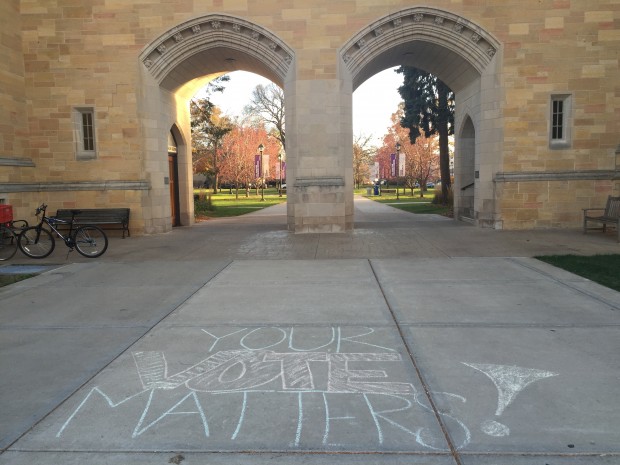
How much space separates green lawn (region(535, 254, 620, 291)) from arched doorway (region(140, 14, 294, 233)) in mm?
9108

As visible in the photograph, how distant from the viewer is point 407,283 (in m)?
7.80

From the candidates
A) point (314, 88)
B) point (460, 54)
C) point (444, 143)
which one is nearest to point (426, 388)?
point (314, 88)

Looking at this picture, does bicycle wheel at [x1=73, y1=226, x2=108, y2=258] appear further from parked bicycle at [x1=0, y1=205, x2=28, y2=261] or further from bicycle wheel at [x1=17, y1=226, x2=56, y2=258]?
parked bicycle at [x1=0, y1=205, x2=28, y2=261]

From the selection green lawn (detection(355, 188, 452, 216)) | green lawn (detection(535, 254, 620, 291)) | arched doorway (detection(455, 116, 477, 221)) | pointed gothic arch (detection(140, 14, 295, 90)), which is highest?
pointed gothic arch (detection(140, 14, 295, 90))

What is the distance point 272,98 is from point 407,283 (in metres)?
48.8

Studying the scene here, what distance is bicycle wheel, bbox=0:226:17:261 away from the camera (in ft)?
36.7

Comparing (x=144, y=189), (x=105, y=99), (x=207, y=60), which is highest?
(x=207, y=60)

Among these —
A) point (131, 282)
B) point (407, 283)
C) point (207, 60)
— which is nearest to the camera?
point (407, 283)

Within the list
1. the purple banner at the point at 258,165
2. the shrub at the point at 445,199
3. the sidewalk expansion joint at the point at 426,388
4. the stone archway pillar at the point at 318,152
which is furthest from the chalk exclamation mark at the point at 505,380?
the purple banner at the point at 258,165

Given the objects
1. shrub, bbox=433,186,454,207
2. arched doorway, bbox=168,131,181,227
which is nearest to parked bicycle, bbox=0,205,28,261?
arched doorway, bbox=168,131,181,227

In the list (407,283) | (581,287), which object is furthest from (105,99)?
(581,287)

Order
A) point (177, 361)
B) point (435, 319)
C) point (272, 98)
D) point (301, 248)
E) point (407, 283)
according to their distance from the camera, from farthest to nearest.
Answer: point (272, 98) → point (301, 248) → point (407, 283) → point (435, 319) → point (177, 361)

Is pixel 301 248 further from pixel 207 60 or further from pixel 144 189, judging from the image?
pixel 207 60

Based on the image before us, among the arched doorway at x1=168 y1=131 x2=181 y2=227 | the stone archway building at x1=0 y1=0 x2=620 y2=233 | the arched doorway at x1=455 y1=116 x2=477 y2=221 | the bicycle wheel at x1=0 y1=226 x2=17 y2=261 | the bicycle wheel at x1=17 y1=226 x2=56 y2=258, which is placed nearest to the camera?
the bicycle wheel at x1=17 y1=226 x2=56 y2=258
